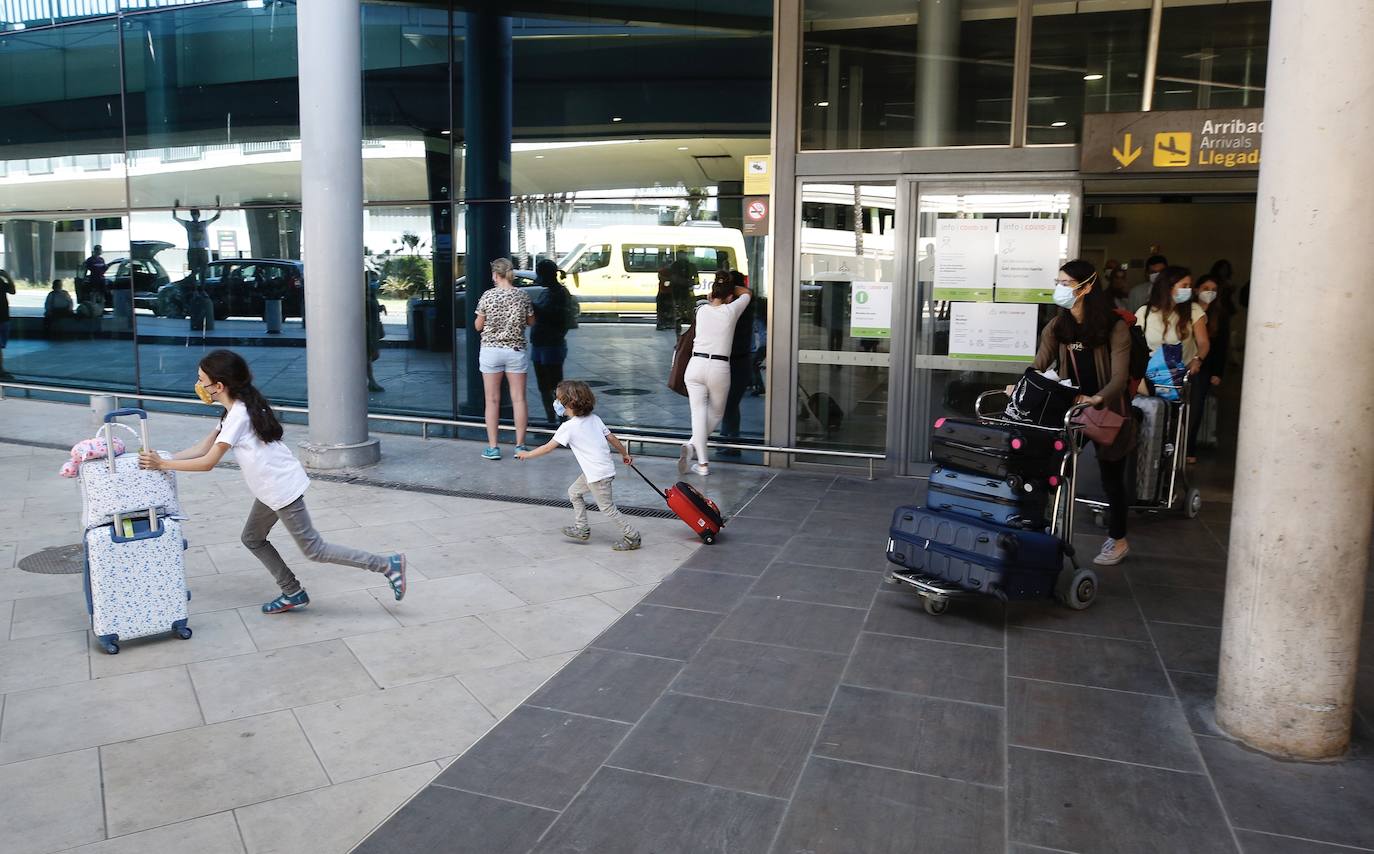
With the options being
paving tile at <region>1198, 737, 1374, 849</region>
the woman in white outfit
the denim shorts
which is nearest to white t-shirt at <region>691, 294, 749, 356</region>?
the woman in white outfit

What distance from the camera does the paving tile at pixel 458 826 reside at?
3.53 meters

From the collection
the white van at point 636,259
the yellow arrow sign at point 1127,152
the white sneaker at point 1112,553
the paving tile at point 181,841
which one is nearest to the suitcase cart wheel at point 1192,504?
the white sneaker at point 1112,553

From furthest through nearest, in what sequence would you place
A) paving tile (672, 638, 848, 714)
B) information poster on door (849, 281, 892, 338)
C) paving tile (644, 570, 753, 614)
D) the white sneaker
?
information poster on door (849, 281, 892, 338) → the white sneaker → paving tile (644, 570, 753, 614) → paving tile (672, 638, 848, 714)

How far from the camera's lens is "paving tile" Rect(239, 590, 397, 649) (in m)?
5.52

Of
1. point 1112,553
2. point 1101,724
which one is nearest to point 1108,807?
point 1101,724

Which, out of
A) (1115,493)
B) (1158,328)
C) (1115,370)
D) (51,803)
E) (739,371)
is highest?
(1158,328)

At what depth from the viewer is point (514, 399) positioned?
1025cm

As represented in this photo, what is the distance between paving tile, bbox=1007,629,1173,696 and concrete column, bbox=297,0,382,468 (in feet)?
20.7

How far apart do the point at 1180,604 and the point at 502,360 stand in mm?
6266

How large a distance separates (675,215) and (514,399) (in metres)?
2.39

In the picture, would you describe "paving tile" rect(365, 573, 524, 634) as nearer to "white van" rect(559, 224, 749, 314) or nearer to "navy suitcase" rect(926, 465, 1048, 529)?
"navy suitcase" rect(926, 465, 1048, 529)

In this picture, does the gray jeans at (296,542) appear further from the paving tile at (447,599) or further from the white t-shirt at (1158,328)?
the white t-shirt at (1158,328)

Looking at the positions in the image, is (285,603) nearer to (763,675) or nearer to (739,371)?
(763,675)

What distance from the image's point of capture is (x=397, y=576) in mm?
5922
